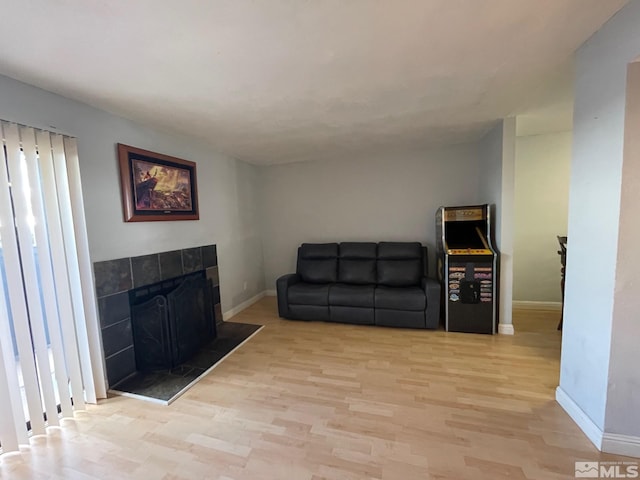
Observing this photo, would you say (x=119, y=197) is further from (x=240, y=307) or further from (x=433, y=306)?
(x=433, y=306)

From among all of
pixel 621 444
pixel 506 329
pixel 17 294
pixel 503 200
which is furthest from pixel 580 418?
pixel 17 294

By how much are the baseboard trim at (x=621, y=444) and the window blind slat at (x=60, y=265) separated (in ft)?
11.1

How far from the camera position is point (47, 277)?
184 cm

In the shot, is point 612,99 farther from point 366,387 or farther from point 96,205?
point 96,205

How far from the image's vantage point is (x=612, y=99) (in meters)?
1.38

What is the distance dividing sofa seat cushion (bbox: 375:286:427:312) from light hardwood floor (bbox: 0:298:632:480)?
59 cm

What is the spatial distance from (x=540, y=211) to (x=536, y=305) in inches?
50.9

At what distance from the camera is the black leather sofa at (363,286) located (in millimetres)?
3211

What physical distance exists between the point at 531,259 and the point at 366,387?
10.2ft

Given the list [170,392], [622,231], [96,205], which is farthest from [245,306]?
[622,231]

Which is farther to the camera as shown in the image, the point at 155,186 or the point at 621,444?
the point at 155,186

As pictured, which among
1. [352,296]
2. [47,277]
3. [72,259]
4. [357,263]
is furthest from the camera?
[357,263]

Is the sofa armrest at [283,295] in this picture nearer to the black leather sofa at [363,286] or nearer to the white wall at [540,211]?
the black leather sofa at [363,286]

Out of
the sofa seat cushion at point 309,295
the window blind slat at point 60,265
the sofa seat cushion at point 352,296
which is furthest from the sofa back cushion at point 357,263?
the window blind slat at point 60,265
